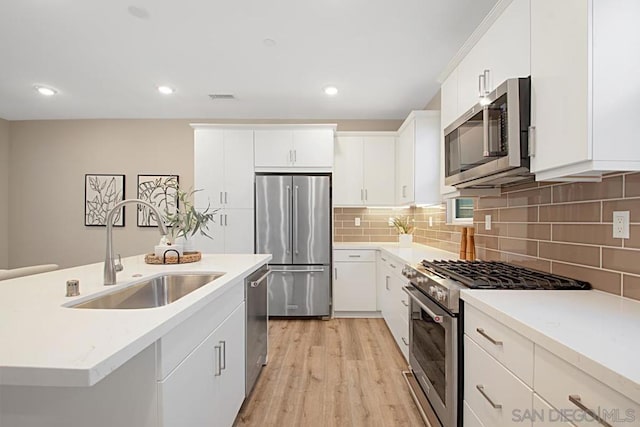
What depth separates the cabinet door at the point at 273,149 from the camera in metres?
3.96

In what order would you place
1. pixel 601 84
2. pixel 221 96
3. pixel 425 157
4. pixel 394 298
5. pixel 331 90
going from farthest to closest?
pixel 221 96
pixel 331 90
pixel 425 157
pixel 394 298
pixel 601 84

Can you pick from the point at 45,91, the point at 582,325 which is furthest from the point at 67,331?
the point at 45,91

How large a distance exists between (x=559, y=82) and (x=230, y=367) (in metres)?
1.96

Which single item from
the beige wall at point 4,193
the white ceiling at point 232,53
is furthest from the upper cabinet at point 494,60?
the beige wall at point 4,193

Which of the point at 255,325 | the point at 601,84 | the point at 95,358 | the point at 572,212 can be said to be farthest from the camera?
the point at 255,325

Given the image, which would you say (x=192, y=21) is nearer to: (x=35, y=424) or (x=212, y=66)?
(x=212, y=66)

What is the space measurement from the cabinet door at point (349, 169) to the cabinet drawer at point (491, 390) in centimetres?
287

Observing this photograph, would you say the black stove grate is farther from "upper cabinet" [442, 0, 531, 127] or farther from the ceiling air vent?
the ceiling air vent

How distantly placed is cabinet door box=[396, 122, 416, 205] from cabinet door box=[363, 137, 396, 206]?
78 mm

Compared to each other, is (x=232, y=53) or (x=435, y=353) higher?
(x=232, y=53)

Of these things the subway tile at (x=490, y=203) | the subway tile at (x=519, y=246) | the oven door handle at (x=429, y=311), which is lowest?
the oven door handle at (x=429, y=311)

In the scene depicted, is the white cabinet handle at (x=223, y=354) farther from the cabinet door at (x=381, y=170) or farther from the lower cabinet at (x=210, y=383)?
the cabinet door at (x=381, y=170)

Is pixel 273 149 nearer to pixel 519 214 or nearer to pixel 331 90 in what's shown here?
pixel 331 90

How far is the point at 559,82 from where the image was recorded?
1.23 m
